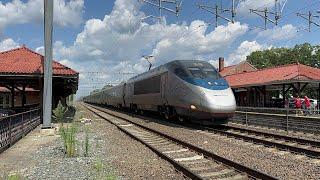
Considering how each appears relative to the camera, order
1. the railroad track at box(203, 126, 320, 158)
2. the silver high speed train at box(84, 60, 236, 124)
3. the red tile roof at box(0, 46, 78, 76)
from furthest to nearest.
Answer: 1. the red tile roof at box(0, 46, 78, 76)
2. the silver high speed train at box(84, 60, 236, 124)
3. the railroad track at box(203, 126, 320, 158)

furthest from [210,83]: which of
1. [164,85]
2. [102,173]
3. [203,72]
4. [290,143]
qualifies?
[102,173]

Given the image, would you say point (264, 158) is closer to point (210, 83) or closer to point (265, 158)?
point (265, 158)

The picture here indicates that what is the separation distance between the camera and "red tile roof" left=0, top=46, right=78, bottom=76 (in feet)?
74.6

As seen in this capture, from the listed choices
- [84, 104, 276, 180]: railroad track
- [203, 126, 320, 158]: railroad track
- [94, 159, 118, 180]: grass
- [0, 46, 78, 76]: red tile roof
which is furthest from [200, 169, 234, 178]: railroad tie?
[0, 46, 78, 76]: red tile roof

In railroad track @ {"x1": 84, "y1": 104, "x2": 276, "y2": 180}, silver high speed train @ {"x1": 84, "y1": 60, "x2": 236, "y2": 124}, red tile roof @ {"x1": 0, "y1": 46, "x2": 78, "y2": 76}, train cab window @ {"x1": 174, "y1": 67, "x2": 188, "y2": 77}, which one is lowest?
railroad track @ {"x1": 84, "y1": 104, "x2": 276, "y2": 180}

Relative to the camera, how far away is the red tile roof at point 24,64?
22.8 metres

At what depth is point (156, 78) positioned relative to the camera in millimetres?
23984

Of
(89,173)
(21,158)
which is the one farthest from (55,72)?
(89,173)

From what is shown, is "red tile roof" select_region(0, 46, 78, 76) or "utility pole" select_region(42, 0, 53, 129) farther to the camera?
"red tile roof" select_region(0, 46, 78, 76)

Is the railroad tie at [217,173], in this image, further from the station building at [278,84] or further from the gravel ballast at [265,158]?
the station building at [278,84]

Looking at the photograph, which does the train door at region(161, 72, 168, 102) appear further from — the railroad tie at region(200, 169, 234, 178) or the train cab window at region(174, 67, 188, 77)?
the railroad tie at region(200, 169, 234, 178)

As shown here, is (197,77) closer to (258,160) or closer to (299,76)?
(258,160)

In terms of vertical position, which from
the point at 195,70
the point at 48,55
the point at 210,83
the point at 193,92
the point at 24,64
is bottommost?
the point at 193,92

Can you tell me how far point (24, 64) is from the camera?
24469mm
